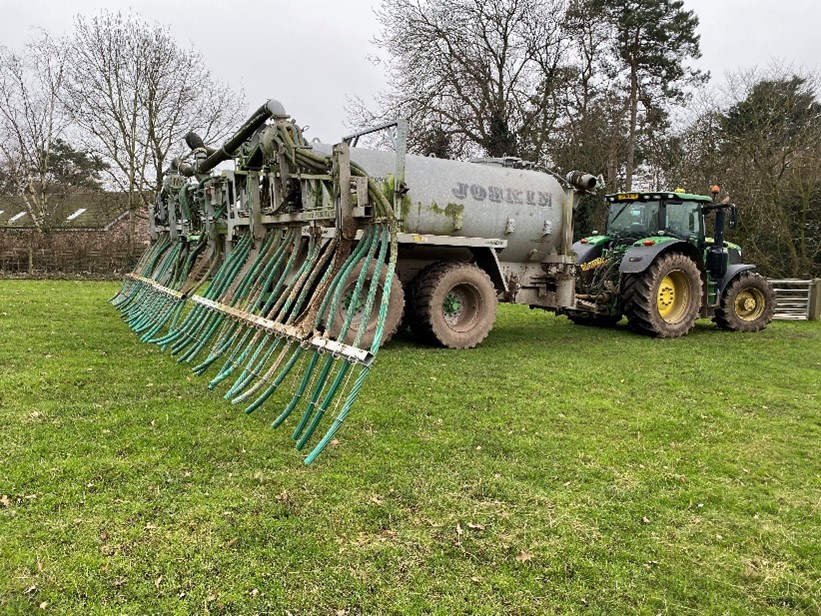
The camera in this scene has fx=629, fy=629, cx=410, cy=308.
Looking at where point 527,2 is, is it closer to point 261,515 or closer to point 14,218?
point 261,515

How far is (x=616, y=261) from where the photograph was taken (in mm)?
10164

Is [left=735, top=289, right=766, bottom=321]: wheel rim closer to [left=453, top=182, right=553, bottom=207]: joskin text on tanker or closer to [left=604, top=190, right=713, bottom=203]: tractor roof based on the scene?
[left=604, top=190, right=713, bottom=203]: tractor roof

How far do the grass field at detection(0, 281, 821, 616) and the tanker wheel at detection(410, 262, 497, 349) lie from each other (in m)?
1.92

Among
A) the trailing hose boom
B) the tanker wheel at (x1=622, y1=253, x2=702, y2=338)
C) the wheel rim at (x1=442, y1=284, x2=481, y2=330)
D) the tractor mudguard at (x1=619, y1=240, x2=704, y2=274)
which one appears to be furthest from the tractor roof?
the wheel rim at (x1=442, y1=284, x2=481, y2=330)

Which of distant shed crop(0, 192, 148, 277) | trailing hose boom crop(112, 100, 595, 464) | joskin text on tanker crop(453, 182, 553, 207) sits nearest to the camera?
trailing hose boom crop(112, 100, 595, 464)

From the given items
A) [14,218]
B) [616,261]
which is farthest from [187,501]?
[14,218]

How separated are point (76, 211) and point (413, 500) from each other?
30.7 m

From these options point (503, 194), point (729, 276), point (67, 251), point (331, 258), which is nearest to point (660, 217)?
point (729, 276)

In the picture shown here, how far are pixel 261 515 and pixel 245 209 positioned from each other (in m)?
4.26

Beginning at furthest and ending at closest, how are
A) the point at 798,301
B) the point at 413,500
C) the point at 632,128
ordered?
the point at 632,128, the point at 798,301, the point at 413,500

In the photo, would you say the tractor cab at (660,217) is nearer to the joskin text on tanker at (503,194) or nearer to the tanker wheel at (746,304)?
the tanker wheel at (746,304)

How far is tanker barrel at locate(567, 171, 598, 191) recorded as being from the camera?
9.05 m

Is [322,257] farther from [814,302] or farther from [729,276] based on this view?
[814,302]

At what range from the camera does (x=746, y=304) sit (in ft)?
36.4
